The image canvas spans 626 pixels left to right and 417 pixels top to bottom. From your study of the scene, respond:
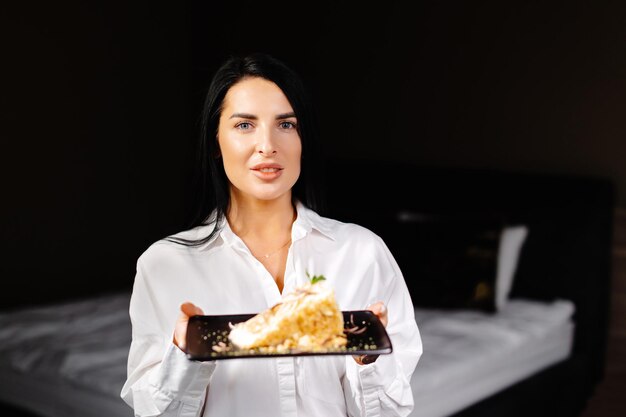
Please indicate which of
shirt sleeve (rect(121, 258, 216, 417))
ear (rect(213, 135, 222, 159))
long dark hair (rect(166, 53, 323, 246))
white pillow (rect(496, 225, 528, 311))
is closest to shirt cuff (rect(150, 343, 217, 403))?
shirt sleeve (rect(121, 258, 216, 417))

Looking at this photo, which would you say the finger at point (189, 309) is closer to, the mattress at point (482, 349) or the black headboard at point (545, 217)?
the mattress at point (482, 349)

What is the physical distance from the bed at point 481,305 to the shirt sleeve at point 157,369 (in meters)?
1.39

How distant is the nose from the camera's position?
3.65 feet

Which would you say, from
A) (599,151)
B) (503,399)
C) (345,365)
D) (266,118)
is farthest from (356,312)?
(599,151)

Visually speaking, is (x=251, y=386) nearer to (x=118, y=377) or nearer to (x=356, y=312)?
(x=356, y=312)

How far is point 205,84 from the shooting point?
471 cm

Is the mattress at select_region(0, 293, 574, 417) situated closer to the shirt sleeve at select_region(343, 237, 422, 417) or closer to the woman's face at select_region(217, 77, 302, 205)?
the shirt sleeve at select_region(343, 237, 422, 417)

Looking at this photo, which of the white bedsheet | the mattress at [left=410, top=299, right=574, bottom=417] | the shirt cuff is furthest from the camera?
the mattress at [left=410, top=299, right=574, bottom=417]

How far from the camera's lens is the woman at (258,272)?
113 cm

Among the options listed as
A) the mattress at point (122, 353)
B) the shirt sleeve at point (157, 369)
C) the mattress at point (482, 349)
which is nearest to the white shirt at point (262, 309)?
the shirt sleeve at point (157, 369)

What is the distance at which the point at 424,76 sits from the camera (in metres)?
3.82

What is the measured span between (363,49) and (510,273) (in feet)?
4.43

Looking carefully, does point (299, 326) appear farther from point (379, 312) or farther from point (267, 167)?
point (267, 167)

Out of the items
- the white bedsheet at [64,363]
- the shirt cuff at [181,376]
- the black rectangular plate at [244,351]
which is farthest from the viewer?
the white bedsheet at [64,363]
